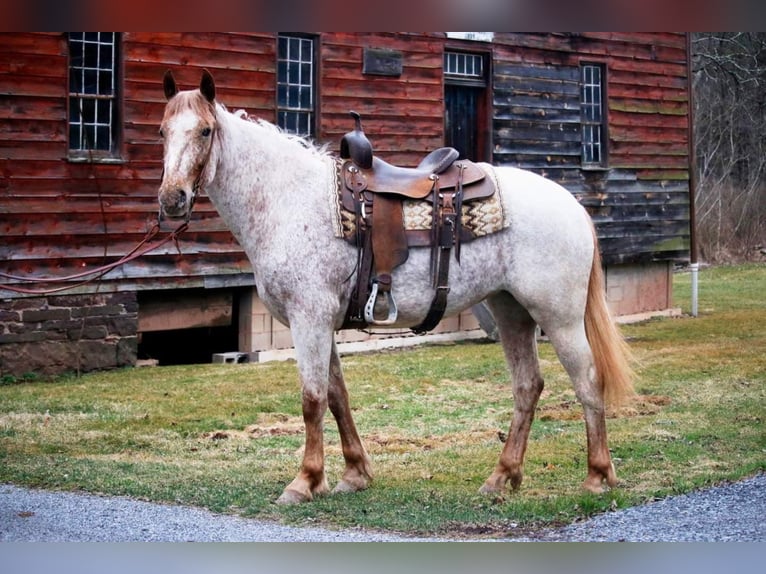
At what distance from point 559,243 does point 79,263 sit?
498 centimetres

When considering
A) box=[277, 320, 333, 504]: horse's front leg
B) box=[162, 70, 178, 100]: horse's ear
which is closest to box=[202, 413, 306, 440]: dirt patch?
box=[277, 320, 333, 504]: horse's front leg

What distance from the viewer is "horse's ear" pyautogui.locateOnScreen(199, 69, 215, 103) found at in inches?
200

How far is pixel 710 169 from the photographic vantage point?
848 cm

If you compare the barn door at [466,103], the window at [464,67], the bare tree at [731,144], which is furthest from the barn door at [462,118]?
the bare tree at [731,144]

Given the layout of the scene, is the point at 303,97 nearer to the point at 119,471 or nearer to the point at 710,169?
the point at 710,169

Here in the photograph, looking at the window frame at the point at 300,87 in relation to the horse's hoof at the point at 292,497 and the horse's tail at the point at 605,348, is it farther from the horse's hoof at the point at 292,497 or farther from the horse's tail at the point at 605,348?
the horse's hoof at the point at 292,497

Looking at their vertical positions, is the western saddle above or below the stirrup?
above

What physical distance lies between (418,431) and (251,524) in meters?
2.41

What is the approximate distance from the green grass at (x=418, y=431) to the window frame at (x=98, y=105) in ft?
5.98

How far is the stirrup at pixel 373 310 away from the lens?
535cm

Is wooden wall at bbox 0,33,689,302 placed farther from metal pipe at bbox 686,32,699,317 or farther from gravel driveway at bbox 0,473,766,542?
gravel driveway at bbox 0,473,766,542

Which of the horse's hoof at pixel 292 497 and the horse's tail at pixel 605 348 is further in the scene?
the horse's tail at pixel 605 348

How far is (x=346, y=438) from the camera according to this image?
18.4 feet

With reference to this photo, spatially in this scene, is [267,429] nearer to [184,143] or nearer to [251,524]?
[251,524]
